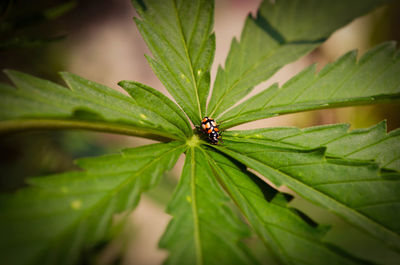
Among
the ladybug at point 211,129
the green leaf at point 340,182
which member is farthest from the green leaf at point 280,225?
the ladybug at point 211,129

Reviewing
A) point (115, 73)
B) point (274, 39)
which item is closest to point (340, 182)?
point (274, 39)

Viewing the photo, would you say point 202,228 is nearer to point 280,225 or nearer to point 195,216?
point 195,216

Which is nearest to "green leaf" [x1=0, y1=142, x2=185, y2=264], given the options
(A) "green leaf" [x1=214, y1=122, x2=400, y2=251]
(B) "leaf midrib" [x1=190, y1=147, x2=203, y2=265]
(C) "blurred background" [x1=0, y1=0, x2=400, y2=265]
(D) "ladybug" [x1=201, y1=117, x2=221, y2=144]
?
(B) "leaf midrib" [x1=190, y1=147, x2=203, y2=265]

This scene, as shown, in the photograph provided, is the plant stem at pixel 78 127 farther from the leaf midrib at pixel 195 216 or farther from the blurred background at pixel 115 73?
the blurred background at pixel 115 73

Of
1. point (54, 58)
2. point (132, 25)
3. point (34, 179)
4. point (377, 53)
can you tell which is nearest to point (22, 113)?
point (34, 179)

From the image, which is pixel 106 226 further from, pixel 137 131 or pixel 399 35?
pixel 399 35

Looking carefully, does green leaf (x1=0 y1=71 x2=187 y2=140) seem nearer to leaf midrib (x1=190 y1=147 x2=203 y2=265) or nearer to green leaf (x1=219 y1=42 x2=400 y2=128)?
leaf midrib (x1=190 y1=147 x2=203 y2=265)
